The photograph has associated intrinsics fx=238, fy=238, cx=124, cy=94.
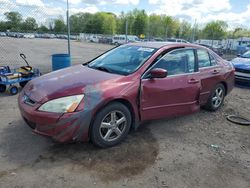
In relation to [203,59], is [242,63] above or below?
below

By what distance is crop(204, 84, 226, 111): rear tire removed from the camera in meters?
5.30

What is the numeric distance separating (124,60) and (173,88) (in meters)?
0.99

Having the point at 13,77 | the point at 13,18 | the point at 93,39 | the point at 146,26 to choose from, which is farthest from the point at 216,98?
the point at 93,39

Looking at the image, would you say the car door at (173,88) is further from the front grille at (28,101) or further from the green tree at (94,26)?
the green tree at (94,26)

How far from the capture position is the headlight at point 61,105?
10.2ft

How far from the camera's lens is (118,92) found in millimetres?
3447

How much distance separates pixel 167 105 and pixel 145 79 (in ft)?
2.29

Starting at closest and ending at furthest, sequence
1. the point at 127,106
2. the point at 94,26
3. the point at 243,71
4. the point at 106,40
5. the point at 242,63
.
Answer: the point at 127,106, the point at 243,71, the point at 242,63, the point at 106,40, the point at 94,26

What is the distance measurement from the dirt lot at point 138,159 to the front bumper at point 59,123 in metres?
0.35

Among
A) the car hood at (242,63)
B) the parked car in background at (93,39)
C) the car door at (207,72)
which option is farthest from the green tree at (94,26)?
the car door at (207,72)

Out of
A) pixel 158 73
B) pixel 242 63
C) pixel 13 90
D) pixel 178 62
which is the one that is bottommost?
pixel 13 90

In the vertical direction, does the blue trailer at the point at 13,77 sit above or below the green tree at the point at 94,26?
below

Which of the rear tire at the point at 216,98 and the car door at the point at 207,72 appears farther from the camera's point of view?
the rear tire at the point at 216,98

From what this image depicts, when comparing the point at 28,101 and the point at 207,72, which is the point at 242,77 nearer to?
the point at 207,72
